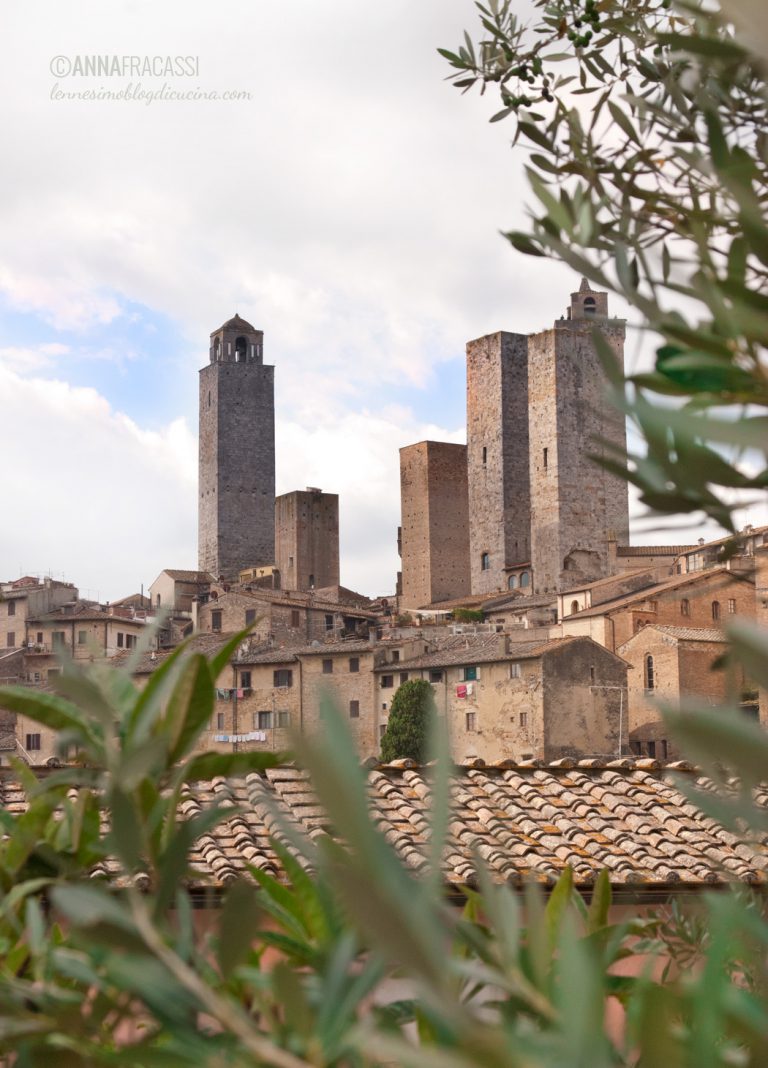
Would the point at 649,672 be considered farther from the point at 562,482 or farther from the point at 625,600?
the point at 562,482

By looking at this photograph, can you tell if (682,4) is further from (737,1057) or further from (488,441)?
(488,441)

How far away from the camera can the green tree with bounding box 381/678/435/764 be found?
33.8 m

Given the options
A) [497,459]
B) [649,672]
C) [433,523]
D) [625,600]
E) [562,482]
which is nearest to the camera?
[649,672]

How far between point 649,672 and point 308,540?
1234 inches

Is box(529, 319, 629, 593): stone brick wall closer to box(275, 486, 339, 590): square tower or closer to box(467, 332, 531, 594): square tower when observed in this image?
box(467, 332, 531, 594): square tower

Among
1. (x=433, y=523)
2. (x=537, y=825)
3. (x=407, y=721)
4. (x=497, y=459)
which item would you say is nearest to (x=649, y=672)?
(x=407, y=721)

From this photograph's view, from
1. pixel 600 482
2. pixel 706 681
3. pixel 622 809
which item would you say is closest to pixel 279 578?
pixel 600 482

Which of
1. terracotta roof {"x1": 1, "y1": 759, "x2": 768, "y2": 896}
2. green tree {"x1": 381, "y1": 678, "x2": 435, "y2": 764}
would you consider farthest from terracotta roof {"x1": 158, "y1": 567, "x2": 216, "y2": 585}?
terracotta roof {"x1": 1, "y1": 759, "x2": 768, "y2": 896}

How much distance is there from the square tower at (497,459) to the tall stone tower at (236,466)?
15.0 m

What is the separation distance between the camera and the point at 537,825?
25.3 ft

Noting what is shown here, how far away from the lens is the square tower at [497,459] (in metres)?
51.8

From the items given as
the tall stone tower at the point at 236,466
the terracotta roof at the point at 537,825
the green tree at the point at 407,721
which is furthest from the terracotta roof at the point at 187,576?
the terracotta roof at the point at 537,825

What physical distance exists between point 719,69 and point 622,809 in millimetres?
6778

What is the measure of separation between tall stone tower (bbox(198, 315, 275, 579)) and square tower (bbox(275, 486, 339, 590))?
1369 millimetres
